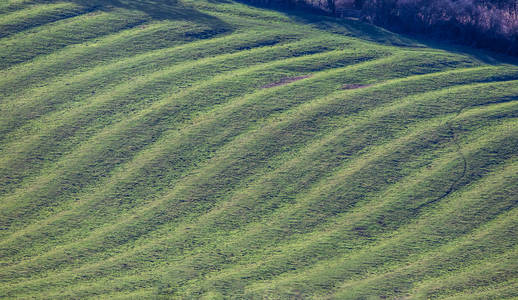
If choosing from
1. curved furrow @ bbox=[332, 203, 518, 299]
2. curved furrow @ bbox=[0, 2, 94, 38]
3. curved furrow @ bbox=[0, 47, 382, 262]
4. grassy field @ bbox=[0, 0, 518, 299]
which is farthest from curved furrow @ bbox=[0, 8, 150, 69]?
curved furrow @ bbox=[332, 203, 518, 299]

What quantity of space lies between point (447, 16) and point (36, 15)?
11245 mm

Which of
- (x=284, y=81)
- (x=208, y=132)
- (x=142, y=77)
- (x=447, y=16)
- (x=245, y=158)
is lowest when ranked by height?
(x=245, y=158)

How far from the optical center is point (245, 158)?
30.7 feet

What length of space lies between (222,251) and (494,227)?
16.6ft

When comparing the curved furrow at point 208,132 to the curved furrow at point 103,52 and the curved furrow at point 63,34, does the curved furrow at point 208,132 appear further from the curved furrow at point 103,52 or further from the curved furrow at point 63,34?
the curved furrow at point 63,34

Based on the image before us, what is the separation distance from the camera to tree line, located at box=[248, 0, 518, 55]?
1193 centimetres

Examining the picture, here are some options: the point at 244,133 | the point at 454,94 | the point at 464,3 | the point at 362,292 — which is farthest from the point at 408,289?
the point at 464,3

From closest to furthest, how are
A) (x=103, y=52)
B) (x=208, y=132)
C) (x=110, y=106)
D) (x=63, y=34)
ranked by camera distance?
(x=208, y=132), (x=110, y=106), (x=103, y=52), (x=63, y=34)

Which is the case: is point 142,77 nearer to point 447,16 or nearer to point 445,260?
point 445,260

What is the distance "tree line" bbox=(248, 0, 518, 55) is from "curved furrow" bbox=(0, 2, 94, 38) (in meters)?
5.19

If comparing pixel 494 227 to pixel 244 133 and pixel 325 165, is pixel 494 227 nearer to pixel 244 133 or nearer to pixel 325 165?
pixel 325 165

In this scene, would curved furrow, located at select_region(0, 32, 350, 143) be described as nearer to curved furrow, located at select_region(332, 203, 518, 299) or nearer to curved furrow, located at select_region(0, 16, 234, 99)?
curved furrow, located at select_region(0, 16, 234, 99)

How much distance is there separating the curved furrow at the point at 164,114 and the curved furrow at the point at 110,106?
0.69 ft

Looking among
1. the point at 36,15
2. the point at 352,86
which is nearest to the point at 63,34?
the point at 36,15
